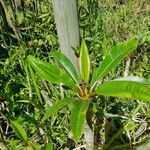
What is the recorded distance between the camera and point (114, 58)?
1.37 m

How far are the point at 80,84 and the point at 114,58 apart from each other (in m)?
0.16

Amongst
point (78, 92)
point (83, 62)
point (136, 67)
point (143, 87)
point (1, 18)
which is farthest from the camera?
point (1, 18)

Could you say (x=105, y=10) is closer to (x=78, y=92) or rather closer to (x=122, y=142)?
(x=122, y=142)

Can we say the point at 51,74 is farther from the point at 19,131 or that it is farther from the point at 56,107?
the point at 19,131

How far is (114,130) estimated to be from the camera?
1.86m

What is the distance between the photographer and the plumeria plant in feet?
3.83

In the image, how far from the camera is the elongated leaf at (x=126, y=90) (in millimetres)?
1139

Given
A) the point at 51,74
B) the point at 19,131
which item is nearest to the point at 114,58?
the point at 51,74

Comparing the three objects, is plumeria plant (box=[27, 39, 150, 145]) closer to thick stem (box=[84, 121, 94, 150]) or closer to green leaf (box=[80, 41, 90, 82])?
green leaf (box=[80, 41, 90, 82])

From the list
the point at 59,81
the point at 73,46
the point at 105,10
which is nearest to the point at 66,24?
the point at 73,46

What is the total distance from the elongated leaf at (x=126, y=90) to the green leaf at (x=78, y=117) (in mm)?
74

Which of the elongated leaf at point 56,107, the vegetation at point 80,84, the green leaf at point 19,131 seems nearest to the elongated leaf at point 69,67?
the vegetation at point 80,84

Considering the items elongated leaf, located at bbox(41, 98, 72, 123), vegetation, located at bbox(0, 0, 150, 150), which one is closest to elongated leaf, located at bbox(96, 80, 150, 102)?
vegetation, located at bbox(0, 0, 150, 150)

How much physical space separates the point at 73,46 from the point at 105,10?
1163 millimetres
